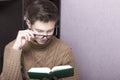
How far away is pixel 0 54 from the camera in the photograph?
1552 millimetres

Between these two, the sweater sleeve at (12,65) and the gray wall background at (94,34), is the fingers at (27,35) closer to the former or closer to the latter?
the sweater sleeve at (12,65)

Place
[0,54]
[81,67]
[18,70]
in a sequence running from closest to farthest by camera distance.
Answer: [18,70] < [0,54] < [81,67]

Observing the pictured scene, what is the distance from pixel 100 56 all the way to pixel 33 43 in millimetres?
592

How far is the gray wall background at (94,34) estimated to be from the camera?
173 cm

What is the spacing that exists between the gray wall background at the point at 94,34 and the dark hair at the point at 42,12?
45cm

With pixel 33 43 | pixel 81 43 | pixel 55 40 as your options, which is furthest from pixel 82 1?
pixel 33 43

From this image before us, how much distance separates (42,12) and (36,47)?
20cm

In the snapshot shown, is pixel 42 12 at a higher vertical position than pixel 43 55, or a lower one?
higher

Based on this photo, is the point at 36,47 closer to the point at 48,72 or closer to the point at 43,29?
the point at 43,29

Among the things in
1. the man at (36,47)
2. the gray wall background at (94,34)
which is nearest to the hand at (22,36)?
the man at (36,47)

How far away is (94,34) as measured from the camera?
1.78 meters

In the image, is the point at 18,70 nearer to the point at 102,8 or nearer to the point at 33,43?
the point at 33,43

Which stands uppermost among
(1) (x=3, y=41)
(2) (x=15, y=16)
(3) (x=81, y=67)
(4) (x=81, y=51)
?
(2) (x=15, y=16)

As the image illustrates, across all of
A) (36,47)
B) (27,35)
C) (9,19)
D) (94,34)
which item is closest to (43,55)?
(36,47)
